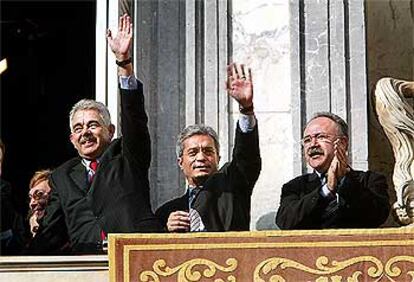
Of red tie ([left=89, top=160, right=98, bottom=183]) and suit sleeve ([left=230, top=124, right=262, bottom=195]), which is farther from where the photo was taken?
red tie ([left=89, top=160, right=98, bottom=183])

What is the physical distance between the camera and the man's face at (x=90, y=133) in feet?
24.7

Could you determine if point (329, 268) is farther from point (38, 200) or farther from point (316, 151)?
point (38, 200)

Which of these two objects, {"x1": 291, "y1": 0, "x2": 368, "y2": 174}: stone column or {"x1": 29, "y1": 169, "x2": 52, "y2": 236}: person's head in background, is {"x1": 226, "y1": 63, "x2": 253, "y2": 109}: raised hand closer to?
{"x1": 291, "y1": 0, "x2": 368, "y2": 174}: stone column

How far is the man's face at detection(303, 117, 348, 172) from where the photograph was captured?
7.43 m

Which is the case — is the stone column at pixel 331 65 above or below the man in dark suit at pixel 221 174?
above

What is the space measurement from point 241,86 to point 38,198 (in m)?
1.19

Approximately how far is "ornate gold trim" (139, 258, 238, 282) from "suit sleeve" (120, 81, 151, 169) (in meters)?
0.56

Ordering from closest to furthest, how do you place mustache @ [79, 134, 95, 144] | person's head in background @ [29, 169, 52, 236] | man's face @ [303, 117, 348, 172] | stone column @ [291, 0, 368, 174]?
man's face @ [303, 117, 348, 172] < mustache @ [79, 134, 95, 144] < person's head in background @ [29, 169, 52, 236] < stone column @ [291, 0, 368, 174]

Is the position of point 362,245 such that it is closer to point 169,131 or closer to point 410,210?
point 410,210

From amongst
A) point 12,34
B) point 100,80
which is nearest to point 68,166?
point 100,80

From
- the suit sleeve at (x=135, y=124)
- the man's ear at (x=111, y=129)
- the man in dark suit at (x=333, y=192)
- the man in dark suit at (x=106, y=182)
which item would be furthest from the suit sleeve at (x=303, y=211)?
the man's ear at (x=111, y=129)

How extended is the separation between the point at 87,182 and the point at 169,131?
0.99 m

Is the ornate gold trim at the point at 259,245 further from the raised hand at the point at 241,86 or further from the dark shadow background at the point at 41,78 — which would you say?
the dark shadow background at the point at 41,78

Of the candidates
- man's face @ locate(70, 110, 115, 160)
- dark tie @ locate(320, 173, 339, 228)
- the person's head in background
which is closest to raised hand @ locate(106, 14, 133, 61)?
man's face @ locate(70, 110, 115, 160)
